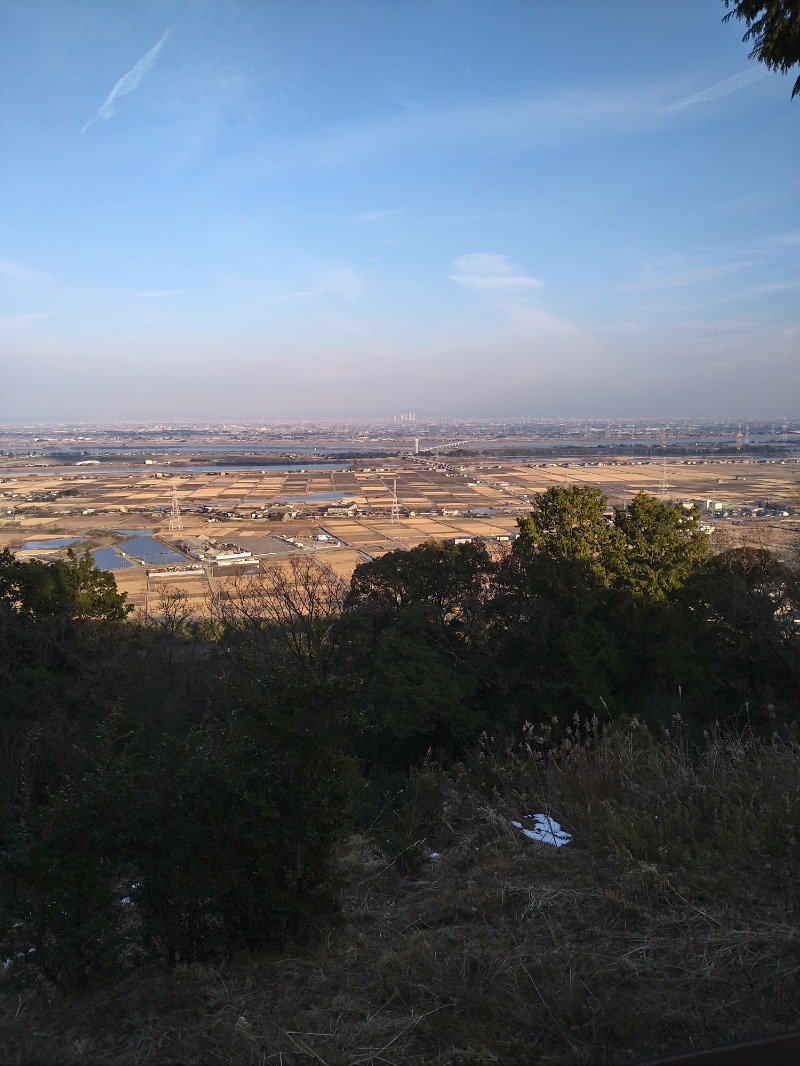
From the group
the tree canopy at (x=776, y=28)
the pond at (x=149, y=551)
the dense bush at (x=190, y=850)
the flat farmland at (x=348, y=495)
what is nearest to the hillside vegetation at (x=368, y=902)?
the dense bush at (x=190, y=850)

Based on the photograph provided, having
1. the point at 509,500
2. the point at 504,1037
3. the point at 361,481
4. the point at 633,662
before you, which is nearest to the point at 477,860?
the point at 504,1037

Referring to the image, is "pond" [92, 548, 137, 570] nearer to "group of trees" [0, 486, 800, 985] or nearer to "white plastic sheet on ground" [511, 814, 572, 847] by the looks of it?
"group of trees" [0, 486, 800, 985]

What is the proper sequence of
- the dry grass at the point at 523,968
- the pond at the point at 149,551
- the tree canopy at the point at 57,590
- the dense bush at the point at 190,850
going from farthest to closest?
the pond at the point at 149,551 < the tree canopy at the point at 57,590 < the dense bush at the point at 190,850 < the dry grass at the point at 523,968

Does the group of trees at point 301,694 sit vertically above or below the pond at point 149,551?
above

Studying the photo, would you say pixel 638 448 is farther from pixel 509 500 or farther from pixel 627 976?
pixel 627 976

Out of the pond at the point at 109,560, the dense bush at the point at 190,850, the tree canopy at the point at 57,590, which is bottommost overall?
the pond at the point at 109,560

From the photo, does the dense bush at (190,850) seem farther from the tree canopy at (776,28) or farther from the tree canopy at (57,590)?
the tree canopy at (57,590)
